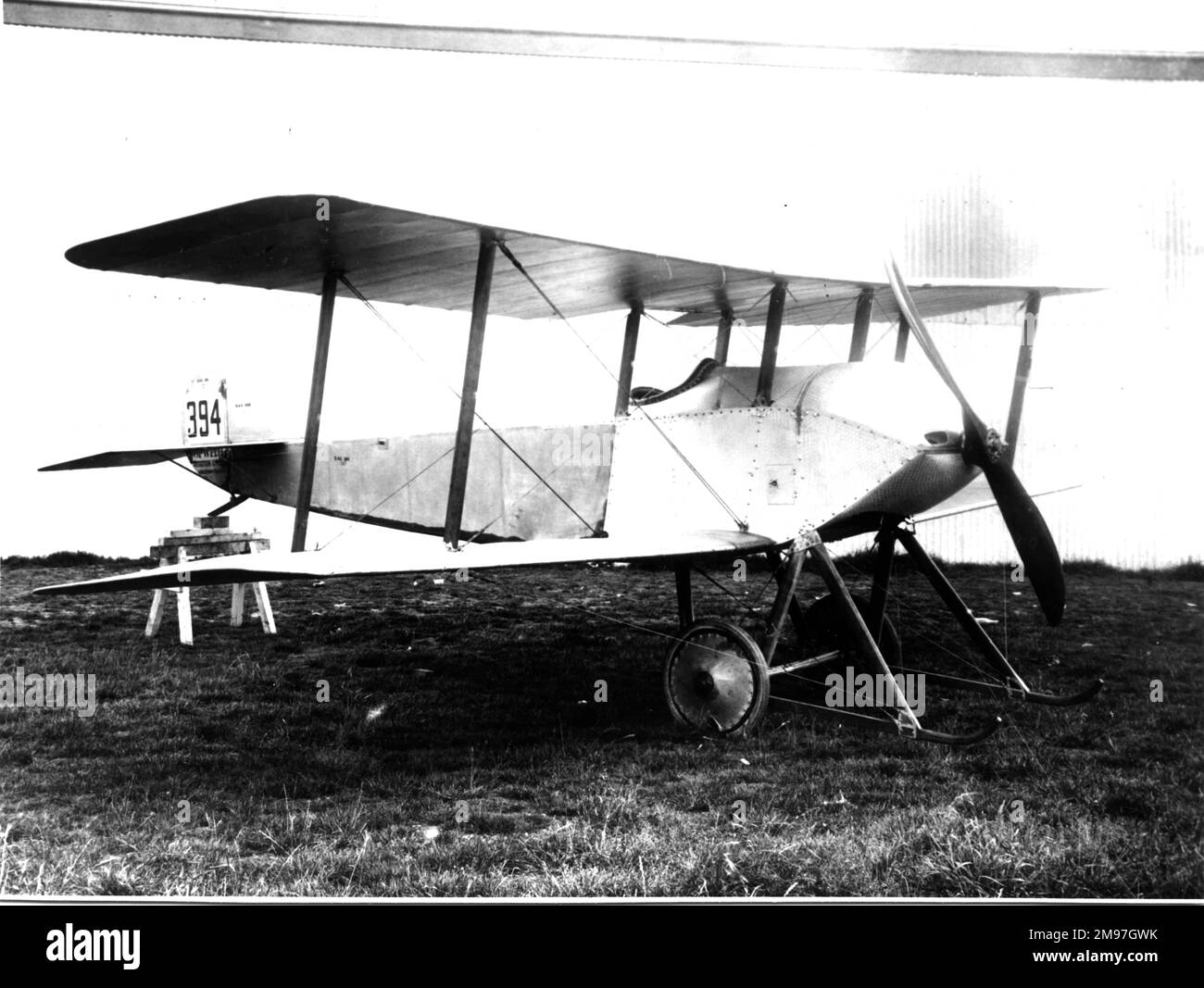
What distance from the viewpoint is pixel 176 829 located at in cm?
403

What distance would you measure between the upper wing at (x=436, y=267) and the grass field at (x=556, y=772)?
91.2 inches

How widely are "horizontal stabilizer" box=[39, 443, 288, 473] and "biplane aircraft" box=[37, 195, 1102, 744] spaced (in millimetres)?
81

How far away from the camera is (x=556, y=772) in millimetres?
4820

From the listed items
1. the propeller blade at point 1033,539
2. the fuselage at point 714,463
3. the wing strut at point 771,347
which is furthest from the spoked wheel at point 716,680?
the propeller blade at point 1033,539

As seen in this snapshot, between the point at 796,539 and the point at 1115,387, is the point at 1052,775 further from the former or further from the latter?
the point at 1115,387

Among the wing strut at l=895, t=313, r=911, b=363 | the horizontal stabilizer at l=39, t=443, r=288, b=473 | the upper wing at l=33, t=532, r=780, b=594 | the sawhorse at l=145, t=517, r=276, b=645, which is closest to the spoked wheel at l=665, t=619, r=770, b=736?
the upper wing at l=33, t=532, r=780, b=594

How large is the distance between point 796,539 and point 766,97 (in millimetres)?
2539

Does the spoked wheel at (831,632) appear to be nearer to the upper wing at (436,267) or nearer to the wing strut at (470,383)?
the upper wing at (436,267)

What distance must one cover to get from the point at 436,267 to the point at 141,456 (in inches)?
146

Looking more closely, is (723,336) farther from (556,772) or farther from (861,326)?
(556,772)

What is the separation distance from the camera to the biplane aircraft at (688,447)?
4852 millimetres

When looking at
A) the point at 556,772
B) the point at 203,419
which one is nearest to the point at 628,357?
the point at 556,772

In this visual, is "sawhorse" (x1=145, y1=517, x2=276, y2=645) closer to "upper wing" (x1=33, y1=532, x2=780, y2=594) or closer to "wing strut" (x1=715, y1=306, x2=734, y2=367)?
"upper wing" (x1=33, y1=532, x2=780, y2=594)
